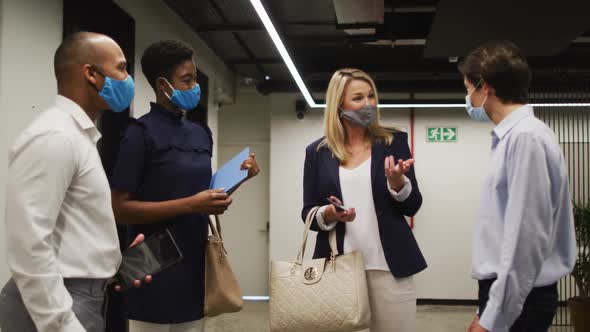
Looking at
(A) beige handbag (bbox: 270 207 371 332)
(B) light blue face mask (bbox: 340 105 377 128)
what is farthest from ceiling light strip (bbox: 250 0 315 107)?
(A) beige handbag (bbox: 270 207 371 332)

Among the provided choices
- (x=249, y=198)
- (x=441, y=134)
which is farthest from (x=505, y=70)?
(x=249, y=198)

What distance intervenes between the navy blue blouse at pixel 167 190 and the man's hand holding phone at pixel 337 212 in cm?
47

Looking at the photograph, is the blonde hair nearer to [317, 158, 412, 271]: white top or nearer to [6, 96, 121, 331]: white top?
[317, 158, 412, 271]: white top

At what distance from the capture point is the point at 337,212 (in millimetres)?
1905

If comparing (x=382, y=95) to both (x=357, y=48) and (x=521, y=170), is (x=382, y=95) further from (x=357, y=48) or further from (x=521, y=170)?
(x=521, y=170)

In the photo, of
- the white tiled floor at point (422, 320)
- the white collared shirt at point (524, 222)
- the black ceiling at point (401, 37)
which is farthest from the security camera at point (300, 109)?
the white collared shirt at point (524, 222)

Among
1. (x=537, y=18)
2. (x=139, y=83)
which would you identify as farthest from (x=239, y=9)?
(x=537, y=18)

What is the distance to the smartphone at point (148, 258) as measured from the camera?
1.57 metres

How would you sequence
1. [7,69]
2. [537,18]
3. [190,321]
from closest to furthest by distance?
[190,321]
[7,69]
[537,18]

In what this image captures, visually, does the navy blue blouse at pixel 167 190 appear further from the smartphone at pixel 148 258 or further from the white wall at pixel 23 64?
the white wall at pixel 23 64

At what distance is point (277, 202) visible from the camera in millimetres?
7461

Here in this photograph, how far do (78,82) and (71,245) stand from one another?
466mm

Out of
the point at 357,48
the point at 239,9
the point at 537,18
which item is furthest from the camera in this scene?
the point at 357,48

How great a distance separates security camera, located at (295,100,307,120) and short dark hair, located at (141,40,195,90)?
5541 millimetres
